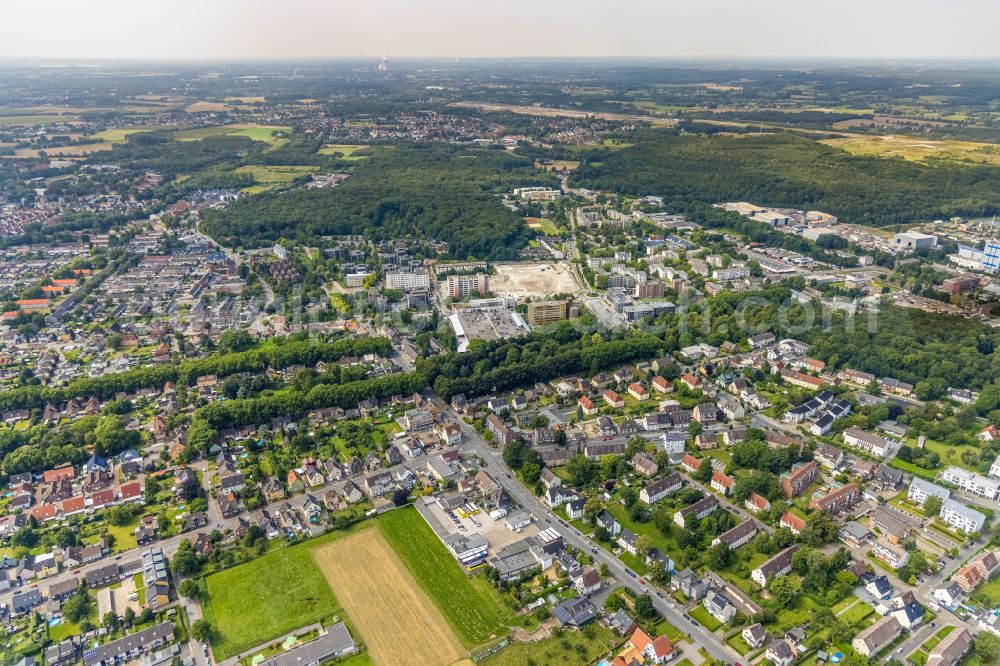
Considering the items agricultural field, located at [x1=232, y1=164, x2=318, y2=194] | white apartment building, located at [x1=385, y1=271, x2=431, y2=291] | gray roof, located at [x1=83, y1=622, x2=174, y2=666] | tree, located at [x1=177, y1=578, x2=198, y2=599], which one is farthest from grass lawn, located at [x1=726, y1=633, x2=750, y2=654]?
agricultural field, located at [x1=232, y1=164, x2=318, y2=194]

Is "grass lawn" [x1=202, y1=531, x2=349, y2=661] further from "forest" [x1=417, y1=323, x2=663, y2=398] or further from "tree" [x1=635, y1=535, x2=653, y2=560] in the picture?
"forest" [x1=417, y1=323, x2=663, y2=398]

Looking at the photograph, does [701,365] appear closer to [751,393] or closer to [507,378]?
[751,393]

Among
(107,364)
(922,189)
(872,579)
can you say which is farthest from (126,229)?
(922,189)

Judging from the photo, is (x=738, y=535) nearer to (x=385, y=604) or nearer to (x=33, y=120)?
(x=385, y=604)

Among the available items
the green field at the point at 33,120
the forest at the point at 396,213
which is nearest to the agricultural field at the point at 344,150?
the forest at the point at 396,213

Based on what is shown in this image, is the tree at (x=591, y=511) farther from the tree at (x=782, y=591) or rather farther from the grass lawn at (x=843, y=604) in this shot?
the grass lawn at (x=843, y=604)

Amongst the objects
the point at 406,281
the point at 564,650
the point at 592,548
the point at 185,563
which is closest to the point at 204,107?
the point at 406,281
